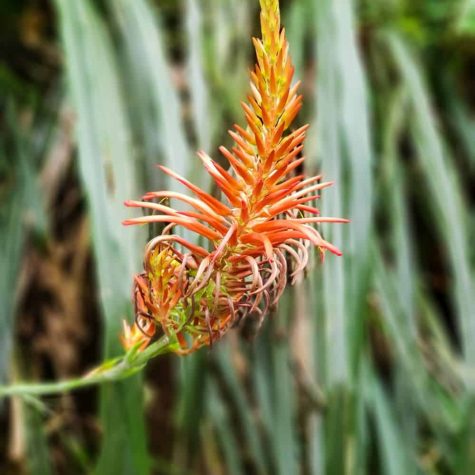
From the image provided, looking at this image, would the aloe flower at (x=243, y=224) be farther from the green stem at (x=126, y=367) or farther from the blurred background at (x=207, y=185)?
the blurred background at (x=207, y=185)

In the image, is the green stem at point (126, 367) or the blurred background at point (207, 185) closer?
the green stem at point (126, 367)

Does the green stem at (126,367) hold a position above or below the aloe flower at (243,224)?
below

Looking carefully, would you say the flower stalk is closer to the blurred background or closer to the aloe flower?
the aloe flower

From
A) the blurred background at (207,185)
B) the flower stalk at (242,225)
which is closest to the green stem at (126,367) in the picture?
the flower stalk at (242,225)

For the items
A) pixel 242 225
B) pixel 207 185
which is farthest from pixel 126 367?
pixel 207 185

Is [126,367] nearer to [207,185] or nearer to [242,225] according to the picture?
[242,225]

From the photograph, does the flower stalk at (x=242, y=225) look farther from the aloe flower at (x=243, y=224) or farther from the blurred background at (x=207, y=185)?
the blurred background at (x=207, y=185)
